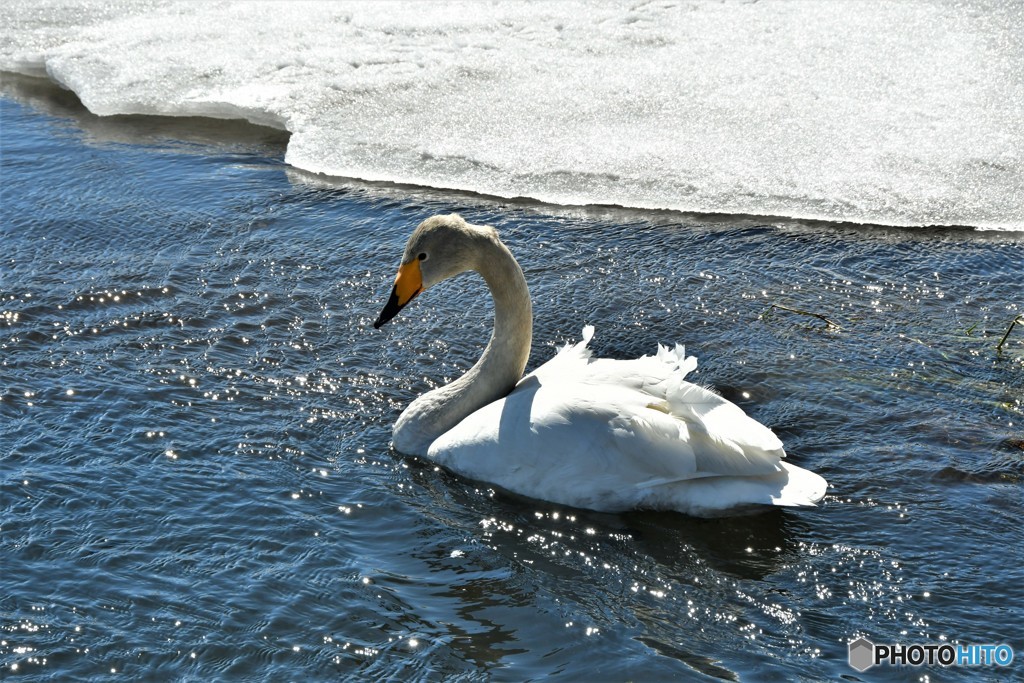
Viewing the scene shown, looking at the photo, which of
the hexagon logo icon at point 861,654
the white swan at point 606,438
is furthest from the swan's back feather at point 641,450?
the hexagon logo icon at point 861,654

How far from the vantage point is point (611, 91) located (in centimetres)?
942

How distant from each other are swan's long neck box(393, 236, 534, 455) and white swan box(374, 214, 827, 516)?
0.05 feet

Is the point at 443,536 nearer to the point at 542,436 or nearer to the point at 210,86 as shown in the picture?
the point at 542,436

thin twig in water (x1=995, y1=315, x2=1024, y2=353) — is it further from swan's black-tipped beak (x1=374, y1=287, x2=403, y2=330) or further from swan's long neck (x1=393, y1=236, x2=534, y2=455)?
swan's black-tipped beak (x1=374, y1=287, x2=403, y2=330)

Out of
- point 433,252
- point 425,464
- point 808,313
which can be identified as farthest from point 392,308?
point 808,313

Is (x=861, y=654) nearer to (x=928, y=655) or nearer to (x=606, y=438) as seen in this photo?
(x=928, y=655)

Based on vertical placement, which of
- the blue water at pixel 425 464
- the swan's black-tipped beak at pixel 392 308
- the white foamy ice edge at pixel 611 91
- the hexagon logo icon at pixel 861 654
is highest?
the white foamy ice edge at pixel 611 91

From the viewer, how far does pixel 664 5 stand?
1134 centimetres

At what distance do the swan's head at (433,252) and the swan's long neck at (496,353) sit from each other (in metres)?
0.06

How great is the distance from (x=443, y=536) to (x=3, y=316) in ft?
10.9

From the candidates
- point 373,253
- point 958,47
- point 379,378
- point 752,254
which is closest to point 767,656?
point 379,378

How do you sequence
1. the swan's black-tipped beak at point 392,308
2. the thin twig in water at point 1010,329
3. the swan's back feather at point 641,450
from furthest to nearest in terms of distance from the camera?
the thin twig in water at point 1010,329, the swan's black-tipped beak at point 392,308, the swan's back feather at point 641,450

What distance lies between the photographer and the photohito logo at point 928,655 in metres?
3.90

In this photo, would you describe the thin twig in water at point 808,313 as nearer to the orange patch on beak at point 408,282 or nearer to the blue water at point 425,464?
the blue water at point 425,464
